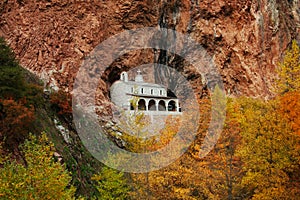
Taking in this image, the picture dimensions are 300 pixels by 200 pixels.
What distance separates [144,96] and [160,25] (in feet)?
30.5

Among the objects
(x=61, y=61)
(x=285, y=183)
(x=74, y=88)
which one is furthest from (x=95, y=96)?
(x=285, y=183)

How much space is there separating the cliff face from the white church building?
1.81 metres

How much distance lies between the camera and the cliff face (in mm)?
34188

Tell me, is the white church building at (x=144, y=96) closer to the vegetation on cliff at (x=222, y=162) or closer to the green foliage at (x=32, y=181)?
the vegetation on cliff at (x=222, y=162)

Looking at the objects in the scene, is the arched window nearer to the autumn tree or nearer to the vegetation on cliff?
the vegetation on cliff

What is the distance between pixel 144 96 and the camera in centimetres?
3969

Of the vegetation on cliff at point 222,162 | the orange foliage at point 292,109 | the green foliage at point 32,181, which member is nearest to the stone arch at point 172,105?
the vegetation on cliff at point 222,162

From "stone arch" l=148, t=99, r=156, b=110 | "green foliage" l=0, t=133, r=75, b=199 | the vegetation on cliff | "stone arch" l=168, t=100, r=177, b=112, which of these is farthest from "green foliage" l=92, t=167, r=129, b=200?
"stone arch" l=168, t=100, r=177, b=112

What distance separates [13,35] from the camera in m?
34.4

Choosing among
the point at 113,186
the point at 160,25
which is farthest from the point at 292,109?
the point at 160,25

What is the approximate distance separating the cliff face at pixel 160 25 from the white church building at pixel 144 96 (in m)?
1.81

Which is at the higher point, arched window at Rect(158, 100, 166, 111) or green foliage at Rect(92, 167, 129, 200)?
arched window at Rect(158, 100, 166, 111)

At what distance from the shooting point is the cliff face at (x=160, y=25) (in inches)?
1346

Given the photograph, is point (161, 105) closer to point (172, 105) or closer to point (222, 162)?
point (172, 105)
